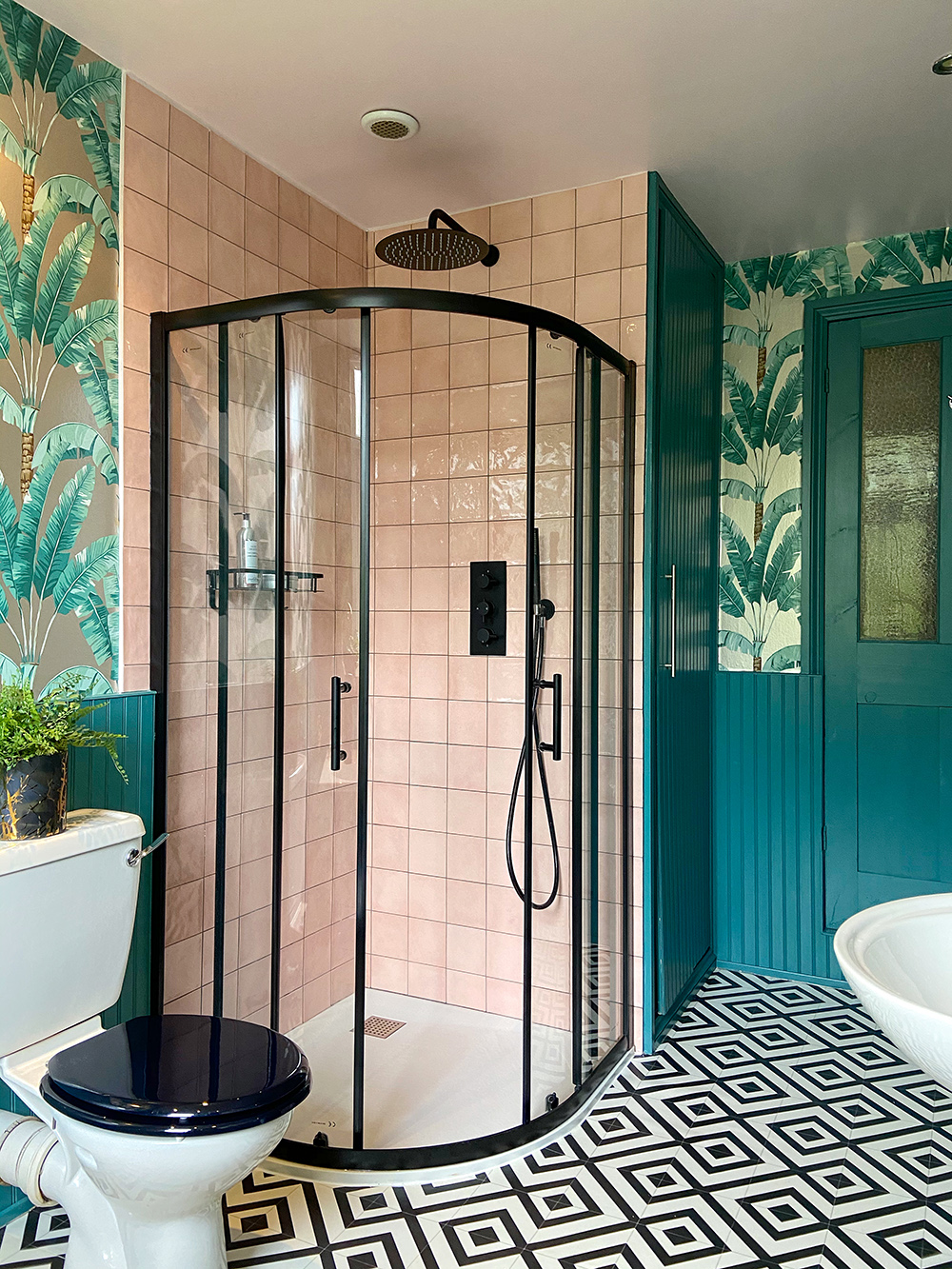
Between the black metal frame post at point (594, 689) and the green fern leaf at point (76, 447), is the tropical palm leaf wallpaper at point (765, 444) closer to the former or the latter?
the black metal frame post at point (594, 689)

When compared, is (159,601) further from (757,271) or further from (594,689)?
(757,271)

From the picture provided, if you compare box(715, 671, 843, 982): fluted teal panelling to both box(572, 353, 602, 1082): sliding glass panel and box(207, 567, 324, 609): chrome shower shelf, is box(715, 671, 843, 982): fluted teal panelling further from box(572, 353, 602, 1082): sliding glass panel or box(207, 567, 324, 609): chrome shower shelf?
box(207, 567, 324, 609): chrome shower shelf

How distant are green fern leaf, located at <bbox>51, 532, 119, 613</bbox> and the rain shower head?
97cm

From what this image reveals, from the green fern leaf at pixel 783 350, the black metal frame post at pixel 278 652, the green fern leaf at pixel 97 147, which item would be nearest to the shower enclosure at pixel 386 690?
the black metal frame post at pixel 278 652

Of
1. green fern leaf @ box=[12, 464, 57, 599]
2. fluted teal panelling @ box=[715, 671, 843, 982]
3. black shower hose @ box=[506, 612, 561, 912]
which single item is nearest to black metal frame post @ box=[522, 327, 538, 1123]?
black shower hose @ box=[506, 612, 561, 912]

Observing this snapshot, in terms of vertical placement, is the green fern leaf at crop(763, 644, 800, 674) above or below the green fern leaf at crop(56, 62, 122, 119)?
below

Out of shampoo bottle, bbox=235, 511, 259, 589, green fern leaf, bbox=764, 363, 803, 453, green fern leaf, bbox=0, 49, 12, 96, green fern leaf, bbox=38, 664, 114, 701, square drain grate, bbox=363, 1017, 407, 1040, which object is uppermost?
green fern leaf, bbox=0, 49, 12, 96

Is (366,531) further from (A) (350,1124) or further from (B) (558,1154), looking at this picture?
(B) (558,1154)

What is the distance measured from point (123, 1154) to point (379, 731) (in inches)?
36.7

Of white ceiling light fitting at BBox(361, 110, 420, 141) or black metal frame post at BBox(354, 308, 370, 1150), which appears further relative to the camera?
white ceiling light fitting at BBox(361, 110, 420, 141)

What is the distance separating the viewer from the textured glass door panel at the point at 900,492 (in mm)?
3061

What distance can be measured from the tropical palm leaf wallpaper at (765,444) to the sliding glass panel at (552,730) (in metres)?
1.25

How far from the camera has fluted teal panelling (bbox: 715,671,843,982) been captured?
3189 mm

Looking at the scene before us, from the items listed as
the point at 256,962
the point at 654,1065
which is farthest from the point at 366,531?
the point at 654,1065
